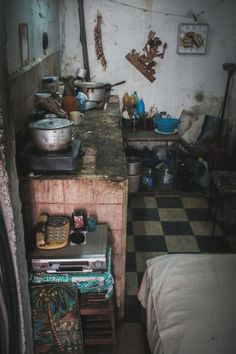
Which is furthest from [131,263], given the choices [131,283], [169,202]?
[169,202]

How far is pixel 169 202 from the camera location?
5.02 metres

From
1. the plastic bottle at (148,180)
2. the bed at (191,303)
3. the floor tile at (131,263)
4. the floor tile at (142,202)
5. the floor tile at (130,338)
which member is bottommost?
the floor tile at (130,338)

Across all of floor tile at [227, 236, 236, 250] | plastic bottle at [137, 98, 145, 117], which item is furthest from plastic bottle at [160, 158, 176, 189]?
floor tile at [227, 236, 236, 250]

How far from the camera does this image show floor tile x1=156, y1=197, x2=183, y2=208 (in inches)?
193

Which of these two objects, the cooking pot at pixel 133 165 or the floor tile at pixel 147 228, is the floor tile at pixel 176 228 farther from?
the cooking pot at pixel 133 165

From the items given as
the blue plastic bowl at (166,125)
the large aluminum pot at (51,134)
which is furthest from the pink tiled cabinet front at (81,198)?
the blue plastic bowl at (166,125)

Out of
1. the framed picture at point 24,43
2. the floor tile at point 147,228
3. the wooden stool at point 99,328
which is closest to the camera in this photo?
the wooden stool at point 99,328

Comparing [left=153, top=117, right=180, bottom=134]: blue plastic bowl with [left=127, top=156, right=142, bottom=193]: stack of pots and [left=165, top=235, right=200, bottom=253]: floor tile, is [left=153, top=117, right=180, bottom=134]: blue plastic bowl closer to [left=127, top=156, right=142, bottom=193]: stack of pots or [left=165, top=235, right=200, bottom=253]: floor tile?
[left=127, top=156, right=142, bottom=193]: stack of pots

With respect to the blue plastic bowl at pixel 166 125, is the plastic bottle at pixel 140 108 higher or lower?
higher

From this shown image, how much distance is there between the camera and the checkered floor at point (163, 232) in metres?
3.67

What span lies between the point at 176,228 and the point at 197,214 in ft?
1.69

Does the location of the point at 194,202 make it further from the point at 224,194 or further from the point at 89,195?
the point at 89,195

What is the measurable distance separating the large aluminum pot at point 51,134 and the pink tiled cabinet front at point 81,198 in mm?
253

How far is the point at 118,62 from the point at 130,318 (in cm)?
389
